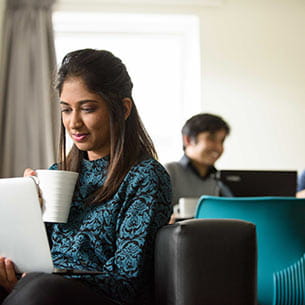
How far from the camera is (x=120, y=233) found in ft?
4.19

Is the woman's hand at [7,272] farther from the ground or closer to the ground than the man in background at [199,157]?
closer to the ground

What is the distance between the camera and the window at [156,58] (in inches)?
171

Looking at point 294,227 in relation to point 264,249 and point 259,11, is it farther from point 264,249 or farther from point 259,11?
point 259,11

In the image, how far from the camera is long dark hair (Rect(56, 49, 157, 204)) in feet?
4.58

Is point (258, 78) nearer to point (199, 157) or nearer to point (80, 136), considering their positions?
point (199, 157)

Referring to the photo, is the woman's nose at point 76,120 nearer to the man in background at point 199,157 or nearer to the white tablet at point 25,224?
the white tablet at point 25,224

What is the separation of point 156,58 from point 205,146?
174 centimetres

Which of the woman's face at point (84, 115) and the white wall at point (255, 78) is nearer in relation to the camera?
the woman's face at point (84, 115)

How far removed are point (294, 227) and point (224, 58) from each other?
99.4 inches

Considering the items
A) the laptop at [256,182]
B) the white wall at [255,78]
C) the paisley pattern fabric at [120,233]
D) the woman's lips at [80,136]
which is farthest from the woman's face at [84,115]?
the white wall at [255,78]

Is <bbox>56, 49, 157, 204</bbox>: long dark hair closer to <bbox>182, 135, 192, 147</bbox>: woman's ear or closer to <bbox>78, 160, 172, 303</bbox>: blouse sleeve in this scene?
<bbox>78, 160, 172, 303</bbox>: blouse sleeve

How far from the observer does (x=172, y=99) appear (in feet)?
14.7

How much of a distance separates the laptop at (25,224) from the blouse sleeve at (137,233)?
0.35 feet

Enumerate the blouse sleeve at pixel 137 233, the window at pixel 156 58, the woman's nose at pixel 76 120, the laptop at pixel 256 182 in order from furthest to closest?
the window at pixel 156 58 < the laptop at pixel 256 182 < the woman's nose at pixel 76 120 < the blouse sleeve at pixel 137 233
